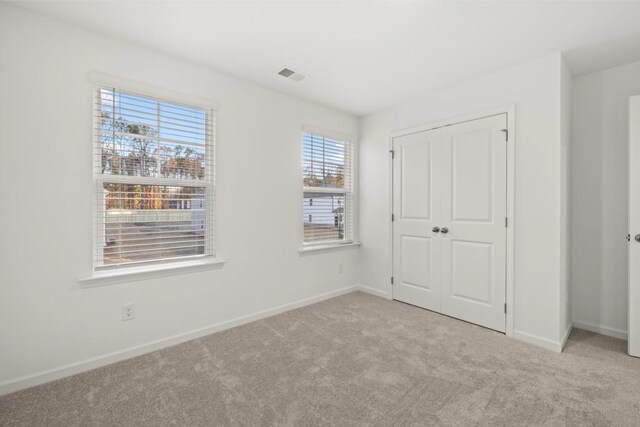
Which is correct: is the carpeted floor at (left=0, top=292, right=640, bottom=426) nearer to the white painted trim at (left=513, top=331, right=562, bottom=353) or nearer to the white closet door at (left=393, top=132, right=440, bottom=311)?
the white painted trim at (left=513, top=331, right=562, bottom=353)

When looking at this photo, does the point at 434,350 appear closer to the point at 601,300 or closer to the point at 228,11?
the point at 601,300

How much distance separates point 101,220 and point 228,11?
1.77 meters

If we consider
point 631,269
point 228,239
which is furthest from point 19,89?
point 631,269

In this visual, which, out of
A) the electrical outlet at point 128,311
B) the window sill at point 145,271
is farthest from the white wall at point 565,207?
the electrical outlet at point 128,311

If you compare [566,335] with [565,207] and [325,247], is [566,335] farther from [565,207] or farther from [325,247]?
[325,247]

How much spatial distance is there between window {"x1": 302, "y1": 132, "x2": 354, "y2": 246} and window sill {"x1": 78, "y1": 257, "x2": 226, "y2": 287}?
→ 127cm

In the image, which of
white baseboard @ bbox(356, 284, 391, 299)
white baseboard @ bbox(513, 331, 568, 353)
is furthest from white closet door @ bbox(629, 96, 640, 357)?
white baseboard @ bbox(356, 284, 391, 299)

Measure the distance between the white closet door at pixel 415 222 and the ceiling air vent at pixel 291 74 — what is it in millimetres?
1436

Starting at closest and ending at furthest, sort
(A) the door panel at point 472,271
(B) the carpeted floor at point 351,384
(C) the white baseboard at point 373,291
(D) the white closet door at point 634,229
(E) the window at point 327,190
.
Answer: (B) the carpeted floor at point 351,384 → (D) the white closet door at point 634,229 → (A) the door panel at point 472,271 → (E) the window at point 327,190 → (C) the white baseboard at point 373,291

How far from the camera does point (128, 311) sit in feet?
7.98

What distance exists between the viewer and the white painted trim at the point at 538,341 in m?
2.54

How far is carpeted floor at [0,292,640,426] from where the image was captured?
1764 mm

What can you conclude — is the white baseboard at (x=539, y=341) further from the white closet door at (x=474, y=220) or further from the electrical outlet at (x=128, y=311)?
the electrical outlet at (x=128, y=311)

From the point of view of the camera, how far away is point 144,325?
99.0 inches
